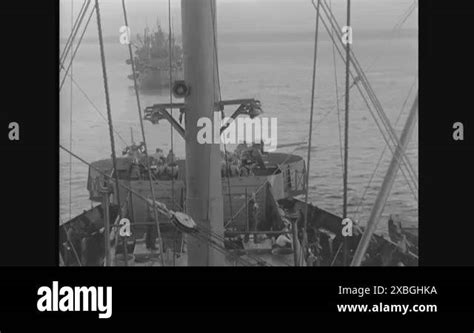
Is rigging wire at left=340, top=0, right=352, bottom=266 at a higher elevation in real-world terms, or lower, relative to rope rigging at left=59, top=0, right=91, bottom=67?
lower

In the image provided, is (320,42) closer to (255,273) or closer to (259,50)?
(259,50)

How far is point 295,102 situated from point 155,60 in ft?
1.13

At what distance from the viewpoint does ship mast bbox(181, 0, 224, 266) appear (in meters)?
1.84

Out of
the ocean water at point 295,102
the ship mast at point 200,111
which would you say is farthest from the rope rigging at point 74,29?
the ship mast at point 200,111

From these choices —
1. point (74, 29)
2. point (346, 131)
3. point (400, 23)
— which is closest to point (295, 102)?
point (346, 131)

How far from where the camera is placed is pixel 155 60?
1930 millimetres

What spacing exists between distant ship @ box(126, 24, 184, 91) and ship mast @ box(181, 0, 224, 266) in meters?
0.07

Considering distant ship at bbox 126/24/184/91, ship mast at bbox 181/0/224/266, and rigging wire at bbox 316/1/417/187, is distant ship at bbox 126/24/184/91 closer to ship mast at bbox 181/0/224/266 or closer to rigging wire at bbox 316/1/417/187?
ship mast at bbox 181/0/224/266

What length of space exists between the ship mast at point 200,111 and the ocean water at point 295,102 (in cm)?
4

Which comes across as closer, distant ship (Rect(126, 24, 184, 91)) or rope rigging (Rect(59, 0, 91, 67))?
rope rigging (Rect(59, 0, 91, 67))

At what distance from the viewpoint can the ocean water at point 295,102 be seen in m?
Result: 1.79

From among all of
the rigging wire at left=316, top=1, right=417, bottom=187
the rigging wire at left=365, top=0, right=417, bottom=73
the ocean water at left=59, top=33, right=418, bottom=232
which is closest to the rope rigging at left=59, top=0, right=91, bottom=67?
the ocean water at left=59, top=33, right=418, bottom=232
